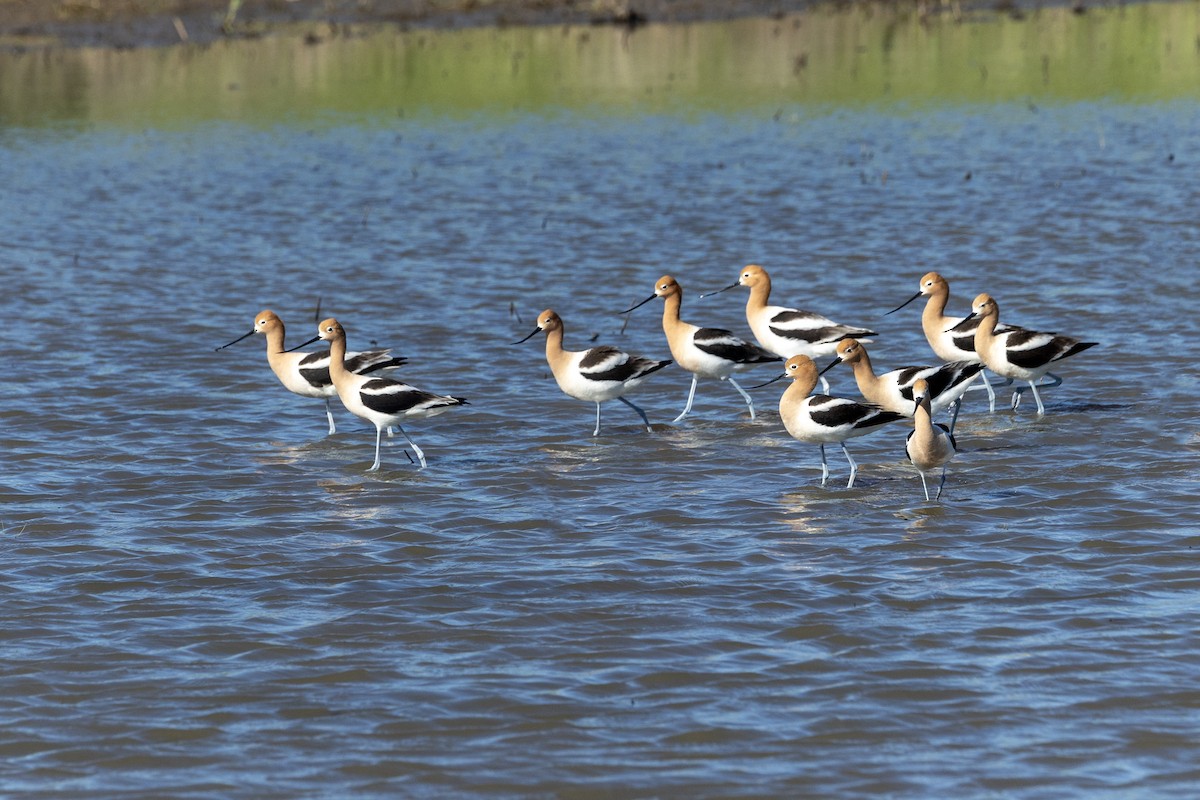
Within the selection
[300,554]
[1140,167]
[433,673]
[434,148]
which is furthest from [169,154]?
[433,673]

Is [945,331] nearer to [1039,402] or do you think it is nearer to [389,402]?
[1039,402]

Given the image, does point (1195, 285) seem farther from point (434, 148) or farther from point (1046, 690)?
point (434, 148)

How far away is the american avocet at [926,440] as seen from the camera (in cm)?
1164

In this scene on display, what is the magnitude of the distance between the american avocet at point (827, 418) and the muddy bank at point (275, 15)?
110 feet

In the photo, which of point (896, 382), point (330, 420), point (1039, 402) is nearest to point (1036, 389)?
point (1039, 402)

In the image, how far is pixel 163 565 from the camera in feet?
36.1

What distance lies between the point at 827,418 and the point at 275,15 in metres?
38.0

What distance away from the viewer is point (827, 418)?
1262cm

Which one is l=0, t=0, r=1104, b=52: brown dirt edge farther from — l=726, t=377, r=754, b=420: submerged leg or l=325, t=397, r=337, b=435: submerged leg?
l=726, t=377, r=754, b=420: submerged leg

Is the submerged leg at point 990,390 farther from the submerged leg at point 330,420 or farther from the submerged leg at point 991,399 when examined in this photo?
the submerged leg at point 330,420

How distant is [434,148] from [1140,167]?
12827 mm

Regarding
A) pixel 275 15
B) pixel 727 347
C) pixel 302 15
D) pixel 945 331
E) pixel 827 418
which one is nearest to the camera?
pixel 827 418

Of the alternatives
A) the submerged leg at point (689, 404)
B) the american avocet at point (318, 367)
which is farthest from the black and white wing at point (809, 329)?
the american avocet at point (318, 367)

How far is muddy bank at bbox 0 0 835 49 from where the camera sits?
144 feet
